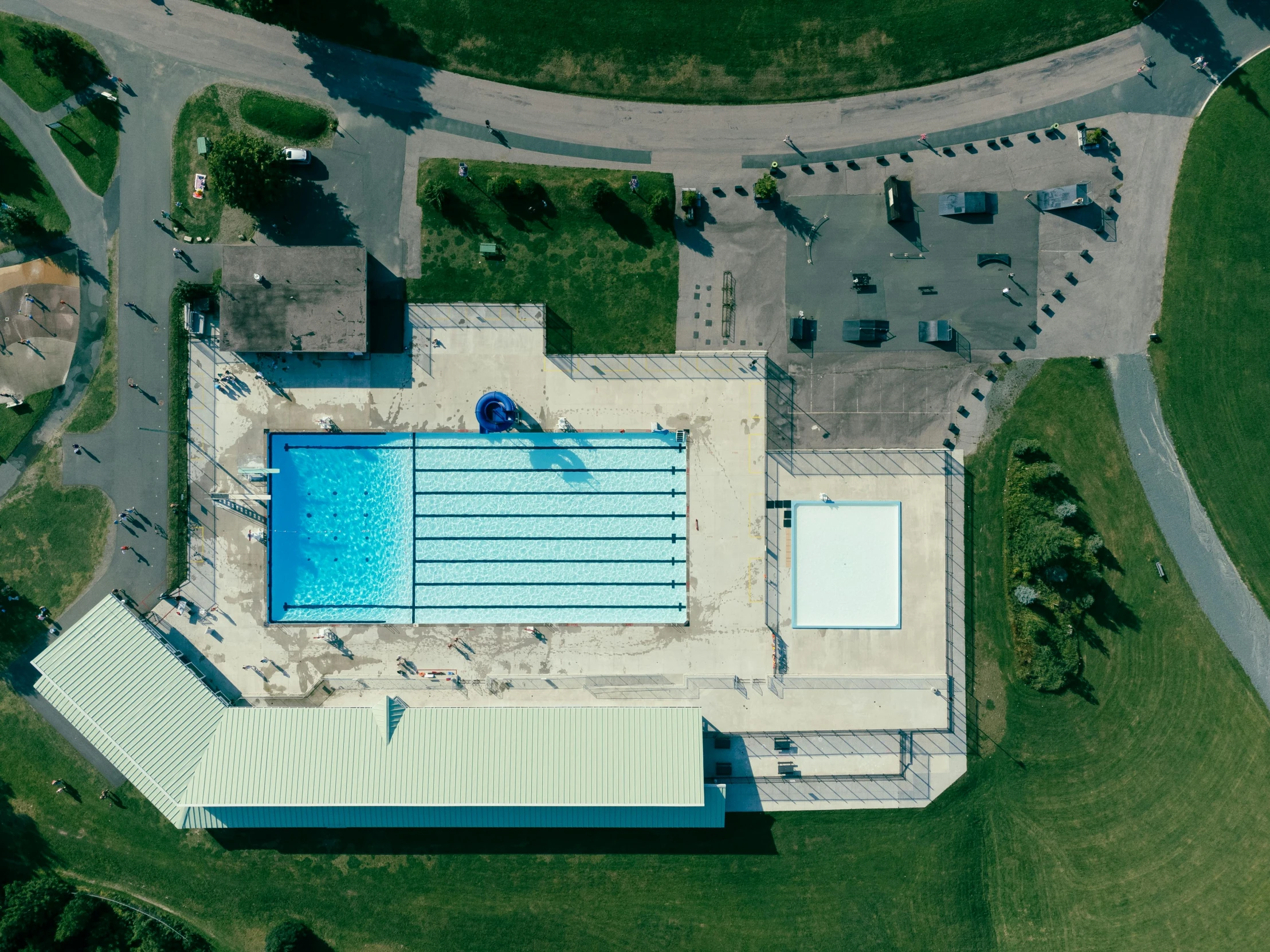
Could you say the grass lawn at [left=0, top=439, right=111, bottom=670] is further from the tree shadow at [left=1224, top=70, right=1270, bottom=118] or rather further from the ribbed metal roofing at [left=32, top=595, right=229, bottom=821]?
the tree shadow at [left=1224, top=70, right=1270, bottom=118]

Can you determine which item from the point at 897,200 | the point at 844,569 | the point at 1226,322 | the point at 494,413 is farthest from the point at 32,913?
the point at 1226,322

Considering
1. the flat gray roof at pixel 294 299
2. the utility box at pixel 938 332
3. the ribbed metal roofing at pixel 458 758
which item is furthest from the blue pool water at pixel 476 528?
the utility box at pixel 938 332

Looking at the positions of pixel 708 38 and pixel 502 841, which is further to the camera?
pixel 708 38

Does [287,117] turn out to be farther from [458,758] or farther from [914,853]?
[914,853]

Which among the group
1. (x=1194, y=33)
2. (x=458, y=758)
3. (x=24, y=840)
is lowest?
(x=24, y=840)

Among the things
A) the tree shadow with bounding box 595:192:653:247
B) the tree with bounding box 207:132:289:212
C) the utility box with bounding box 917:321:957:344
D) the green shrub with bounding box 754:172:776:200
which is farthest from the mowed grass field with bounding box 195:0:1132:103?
the utility box with bounding box 917:321:957:344

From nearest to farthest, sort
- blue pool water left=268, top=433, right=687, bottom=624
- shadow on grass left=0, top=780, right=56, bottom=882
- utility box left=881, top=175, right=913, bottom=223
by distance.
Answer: utility box left=881, top=175, right=913, bottom=223
shadow on grass left=0, top=780, right=56, bottom=882
blue pool water left=268, top=433, right=687, bottom=624
